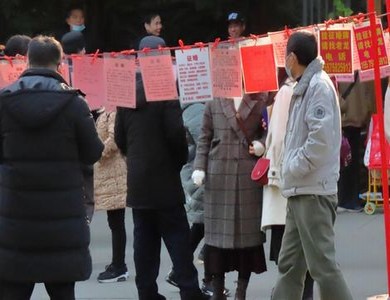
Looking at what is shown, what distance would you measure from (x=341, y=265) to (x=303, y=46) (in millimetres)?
2947

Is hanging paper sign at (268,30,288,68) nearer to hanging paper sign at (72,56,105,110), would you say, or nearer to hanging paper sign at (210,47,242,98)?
hanging paper sign at (210,47,242,98)

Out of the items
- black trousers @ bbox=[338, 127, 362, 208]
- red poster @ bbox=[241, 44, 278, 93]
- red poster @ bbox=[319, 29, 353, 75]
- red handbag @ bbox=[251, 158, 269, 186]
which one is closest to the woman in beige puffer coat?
red handbag @ bbox=[251, 158, 269, 186]

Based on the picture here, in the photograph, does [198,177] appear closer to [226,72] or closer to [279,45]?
[226,72]

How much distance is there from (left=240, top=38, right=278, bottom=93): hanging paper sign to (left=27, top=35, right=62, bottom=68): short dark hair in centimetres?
149

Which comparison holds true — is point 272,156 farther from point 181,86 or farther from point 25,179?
point 25,179

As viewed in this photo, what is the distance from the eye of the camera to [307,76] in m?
6.07

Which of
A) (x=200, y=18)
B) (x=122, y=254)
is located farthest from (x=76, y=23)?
(x=122, y=254)

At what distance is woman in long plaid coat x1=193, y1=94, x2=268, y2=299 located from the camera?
22.8 ft

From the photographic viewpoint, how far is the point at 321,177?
6.01 metres

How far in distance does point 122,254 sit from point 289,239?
86.4 inches

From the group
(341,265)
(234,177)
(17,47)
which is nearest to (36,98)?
(234,177)

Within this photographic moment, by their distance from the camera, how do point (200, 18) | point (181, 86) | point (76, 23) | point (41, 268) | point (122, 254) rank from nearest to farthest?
point (41, 268)
point (181, 86)
point (122, 254)
point (76, 23)
point (200, 18)

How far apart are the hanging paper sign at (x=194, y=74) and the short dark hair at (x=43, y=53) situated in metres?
1.23

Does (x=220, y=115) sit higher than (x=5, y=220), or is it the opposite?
(x=220, y=115)
